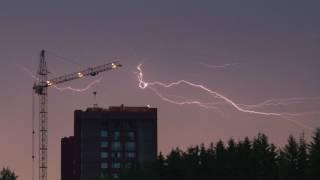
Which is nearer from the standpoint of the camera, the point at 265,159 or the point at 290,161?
the point at 290,161

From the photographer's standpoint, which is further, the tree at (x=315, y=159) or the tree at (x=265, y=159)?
the tree at (x=265, y=159)

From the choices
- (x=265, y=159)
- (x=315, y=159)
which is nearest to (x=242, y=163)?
(x=265, y=159)

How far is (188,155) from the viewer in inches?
6791

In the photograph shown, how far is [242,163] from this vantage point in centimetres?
15600

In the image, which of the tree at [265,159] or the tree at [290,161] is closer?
the tree at [290,161]

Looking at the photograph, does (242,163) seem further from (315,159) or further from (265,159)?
(315,159)

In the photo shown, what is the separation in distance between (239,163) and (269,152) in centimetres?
647

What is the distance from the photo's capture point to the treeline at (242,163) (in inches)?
5492

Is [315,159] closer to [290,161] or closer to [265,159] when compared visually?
[290,161]

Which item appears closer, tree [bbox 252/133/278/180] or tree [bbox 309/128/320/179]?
tree [bbox 309/128/320/179]

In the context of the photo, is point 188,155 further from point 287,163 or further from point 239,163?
point 287,163

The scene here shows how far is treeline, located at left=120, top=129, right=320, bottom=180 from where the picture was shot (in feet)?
458

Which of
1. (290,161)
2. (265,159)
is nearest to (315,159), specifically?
(290,161)

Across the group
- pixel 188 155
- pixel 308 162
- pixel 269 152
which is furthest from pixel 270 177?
pixel 188 155
